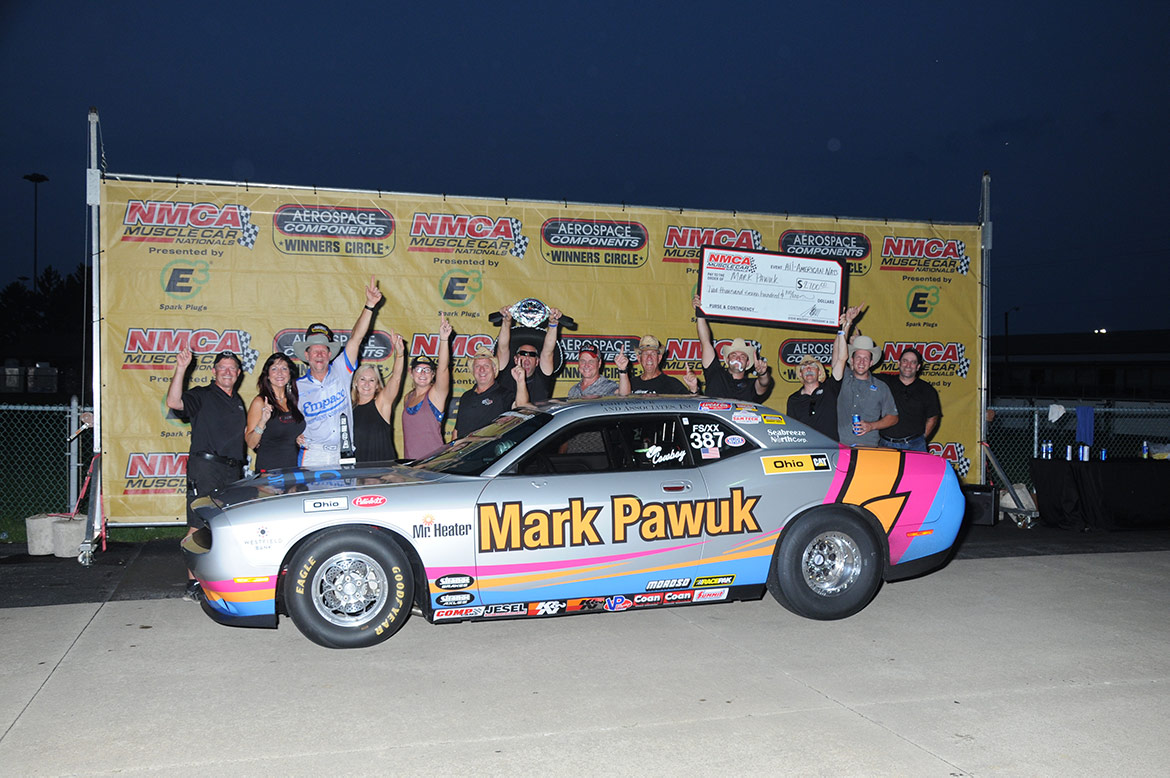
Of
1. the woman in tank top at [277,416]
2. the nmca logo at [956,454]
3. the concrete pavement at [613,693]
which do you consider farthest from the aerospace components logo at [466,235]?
the nmca logo at [956,454]

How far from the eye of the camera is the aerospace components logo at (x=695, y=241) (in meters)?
9.27

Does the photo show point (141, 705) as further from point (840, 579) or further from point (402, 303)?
point (402, 303)

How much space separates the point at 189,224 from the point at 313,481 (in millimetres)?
3811

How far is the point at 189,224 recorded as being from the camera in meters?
8.17

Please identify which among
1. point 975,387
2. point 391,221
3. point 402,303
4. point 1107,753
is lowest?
point 1107,753

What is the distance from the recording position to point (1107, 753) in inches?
148

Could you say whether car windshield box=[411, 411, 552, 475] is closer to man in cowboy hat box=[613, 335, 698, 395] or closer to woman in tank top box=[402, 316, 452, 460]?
woman in tank top box=[402, 316, 452, 460]

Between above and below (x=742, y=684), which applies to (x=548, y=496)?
above

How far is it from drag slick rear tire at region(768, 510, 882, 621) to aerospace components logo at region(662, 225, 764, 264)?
4068 mm

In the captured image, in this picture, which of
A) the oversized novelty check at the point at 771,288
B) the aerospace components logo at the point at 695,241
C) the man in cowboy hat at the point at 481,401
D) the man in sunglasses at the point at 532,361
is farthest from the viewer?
the aerospace components logo at the point at 695,241

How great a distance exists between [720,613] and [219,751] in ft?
10.8

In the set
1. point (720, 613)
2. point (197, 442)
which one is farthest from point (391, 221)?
point (720, 613)

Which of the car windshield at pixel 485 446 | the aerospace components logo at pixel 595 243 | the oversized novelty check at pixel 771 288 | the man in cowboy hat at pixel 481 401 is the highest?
the aerospace components logo at pixel 595 243

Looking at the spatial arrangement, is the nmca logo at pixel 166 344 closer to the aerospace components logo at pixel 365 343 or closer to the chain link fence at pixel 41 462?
the aerospace components logo at pixel 365 343
